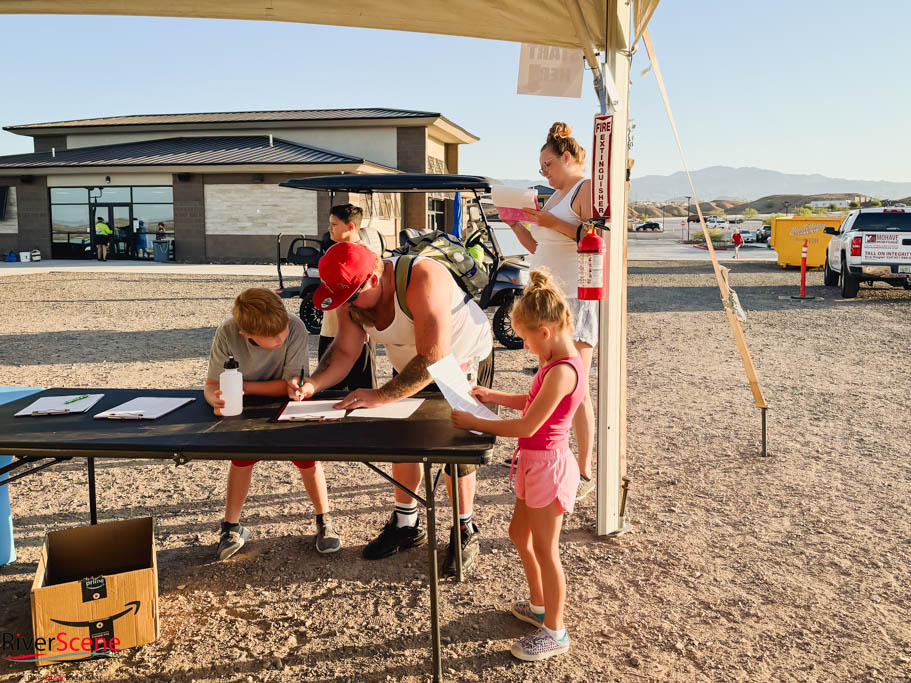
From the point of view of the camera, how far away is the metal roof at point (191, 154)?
25953 mm

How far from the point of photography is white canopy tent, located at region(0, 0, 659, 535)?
11.9 feet

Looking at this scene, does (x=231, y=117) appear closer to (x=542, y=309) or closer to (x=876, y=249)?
(x=876, y=249)

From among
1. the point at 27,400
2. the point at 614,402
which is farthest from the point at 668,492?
the point at 27,400

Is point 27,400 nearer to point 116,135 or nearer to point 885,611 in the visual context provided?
point 885,611

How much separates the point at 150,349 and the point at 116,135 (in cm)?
2627

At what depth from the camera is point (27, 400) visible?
354cm

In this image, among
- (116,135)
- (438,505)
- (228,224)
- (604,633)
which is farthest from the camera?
(116,135)

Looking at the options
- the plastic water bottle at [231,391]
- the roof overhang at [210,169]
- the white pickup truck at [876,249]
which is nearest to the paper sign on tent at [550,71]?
the plastic water bottle at [231,391]

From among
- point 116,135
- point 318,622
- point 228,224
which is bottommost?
point 318,622

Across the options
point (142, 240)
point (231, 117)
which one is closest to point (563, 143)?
point (142, 240)

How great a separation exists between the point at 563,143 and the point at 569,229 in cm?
49

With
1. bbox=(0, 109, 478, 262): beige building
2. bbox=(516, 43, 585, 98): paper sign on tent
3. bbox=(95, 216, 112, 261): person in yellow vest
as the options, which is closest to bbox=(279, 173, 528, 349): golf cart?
bbox=(516, 43, 585, 98): paper sign on tent

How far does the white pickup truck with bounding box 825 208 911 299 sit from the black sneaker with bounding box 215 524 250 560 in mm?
→ 14319

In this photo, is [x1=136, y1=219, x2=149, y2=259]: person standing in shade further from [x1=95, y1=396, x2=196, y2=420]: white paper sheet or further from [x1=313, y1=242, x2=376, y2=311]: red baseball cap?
[x1=313, y1=242, x2=376, y2=311]: red baseball cap
